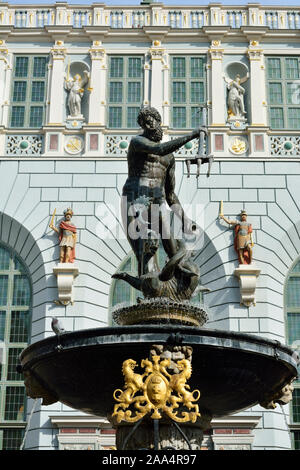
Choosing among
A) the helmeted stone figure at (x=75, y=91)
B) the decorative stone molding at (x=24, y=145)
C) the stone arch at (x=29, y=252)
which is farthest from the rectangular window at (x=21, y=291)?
the helmeted stone figure at (x=75, y=91)

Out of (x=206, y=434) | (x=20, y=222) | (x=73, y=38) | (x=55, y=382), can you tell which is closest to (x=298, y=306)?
(x=206, y=434)

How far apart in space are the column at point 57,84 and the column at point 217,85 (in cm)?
521

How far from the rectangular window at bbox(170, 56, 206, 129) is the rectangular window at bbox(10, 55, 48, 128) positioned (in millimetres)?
4576

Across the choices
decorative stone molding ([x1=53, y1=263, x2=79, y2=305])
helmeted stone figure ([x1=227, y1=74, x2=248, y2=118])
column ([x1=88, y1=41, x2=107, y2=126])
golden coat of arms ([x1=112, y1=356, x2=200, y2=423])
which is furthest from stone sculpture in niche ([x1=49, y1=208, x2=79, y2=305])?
golden coat of arms ([x1=112, y1=356, x2=200, y2=423])

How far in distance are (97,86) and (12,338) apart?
9143 millimetres

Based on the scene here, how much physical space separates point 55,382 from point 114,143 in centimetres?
1631

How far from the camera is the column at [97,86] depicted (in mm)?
26266

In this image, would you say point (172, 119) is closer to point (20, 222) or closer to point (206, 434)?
point (20, 222)

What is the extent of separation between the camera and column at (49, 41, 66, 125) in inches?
1036

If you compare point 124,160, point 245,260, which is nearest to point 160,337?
point 245,260

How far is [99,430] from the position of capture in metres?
21.8

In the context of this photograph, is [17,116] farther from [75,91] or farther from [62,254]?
[62,254]

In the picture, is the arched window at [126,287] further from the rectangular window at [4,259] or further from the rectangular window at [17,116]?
the rectangular window at [17,116]
